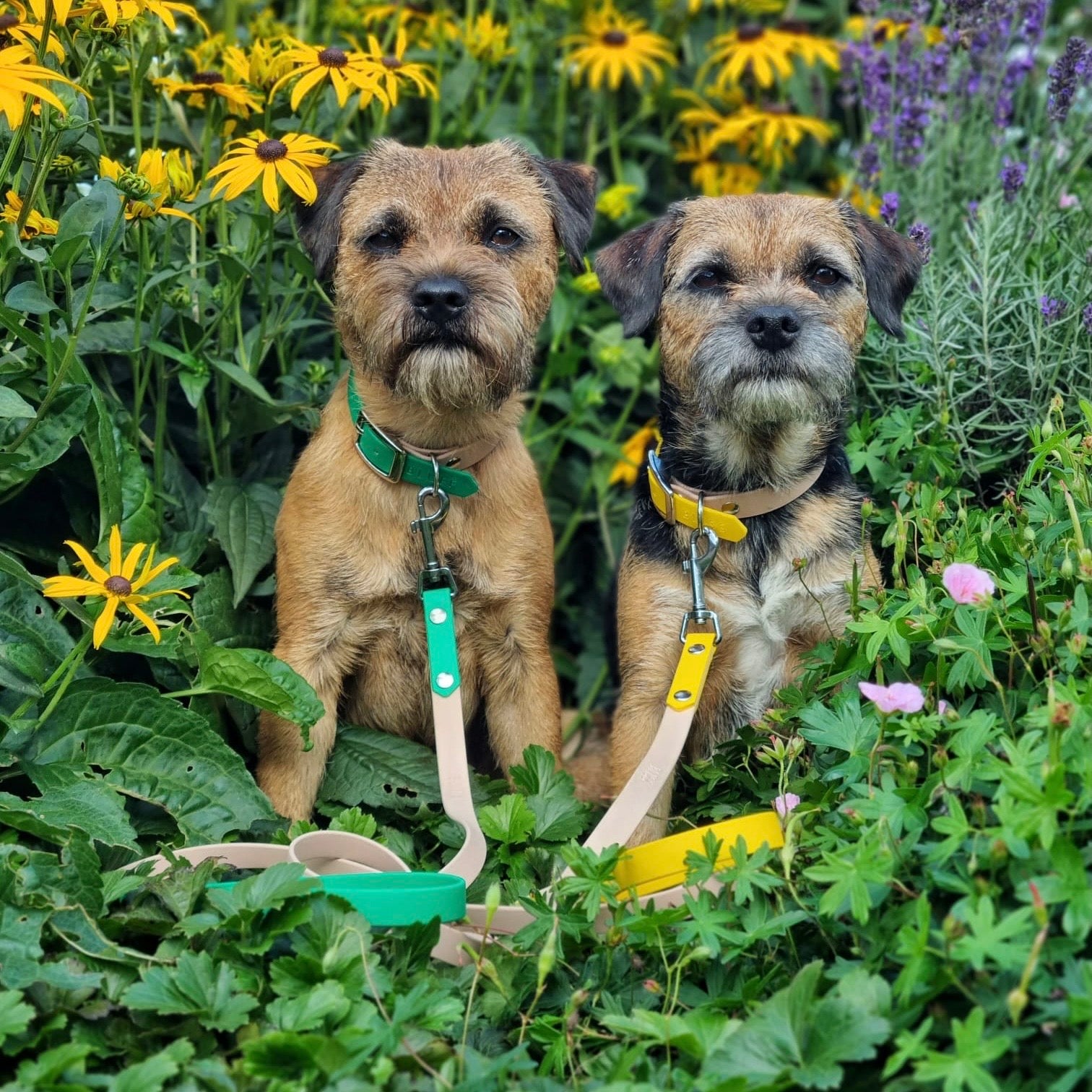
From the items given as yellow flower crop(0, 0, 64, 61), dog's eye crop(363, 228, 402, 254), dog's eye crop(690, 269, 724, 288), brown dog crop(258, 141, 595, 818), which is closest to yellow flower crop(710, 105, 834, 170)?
brown dog crop(258, 141, 595, 818)

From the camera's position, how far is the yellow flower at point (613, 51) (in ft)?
17.3

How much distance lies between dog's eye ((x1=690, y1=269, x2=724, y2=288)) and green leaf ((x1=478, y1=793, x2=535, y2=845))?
1.44 meters

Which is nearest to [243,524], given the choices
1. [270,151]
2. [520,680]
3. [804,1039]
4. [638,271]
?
[520,680]

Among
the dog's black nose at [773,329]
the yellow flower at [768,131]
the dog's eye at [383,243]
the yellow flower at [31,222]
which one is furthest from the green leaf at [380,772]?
the yellow flower at [768,131]

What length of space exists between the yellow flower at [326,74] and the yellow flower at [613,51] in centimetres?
173

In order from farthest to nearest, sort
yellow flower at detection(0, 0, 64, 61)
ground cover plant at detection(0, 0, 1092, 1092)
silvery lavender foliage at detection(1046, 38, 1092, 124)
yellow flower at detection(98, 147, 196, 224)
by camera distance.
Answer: silvery lavender foliage at detection(1046, 38, 1092, 124), yellow flower at detection(98, 147, 196, 224), yellow flower at detection(0, 0, 64, 61), ground cover plant at detection(0, 0, 1092, 1092)

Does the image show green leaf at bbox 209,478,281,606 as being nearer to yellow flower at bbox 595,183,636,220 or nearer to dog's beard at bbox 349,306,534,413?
dog's beard at bbox 349,306,534,413

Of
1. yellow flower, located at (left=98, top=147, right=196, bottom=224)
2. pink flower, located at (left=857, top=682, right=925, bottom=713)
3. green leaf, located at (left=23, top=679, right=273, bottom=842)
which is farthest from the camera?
yellow flower, located at (left=98, top=147, right=196, bottom=224)

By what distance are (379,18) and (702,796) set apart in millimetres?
3179

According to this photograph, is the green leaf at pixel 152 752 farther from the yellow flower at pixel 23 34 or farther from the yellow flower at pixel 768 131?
the yellow flower at pixel 768 131

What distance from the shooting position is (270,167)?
3484 millimetres

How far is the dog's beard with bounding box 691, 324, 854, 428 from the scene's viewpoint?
3385 millimetres

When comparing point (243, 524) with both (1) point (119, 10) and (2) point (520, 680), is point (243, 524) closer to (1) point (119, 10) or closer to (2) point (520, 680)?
(2) point (520, 680)

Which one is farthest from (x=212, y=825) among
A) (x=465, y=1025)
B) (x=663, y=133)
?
(x=663, y=133)
